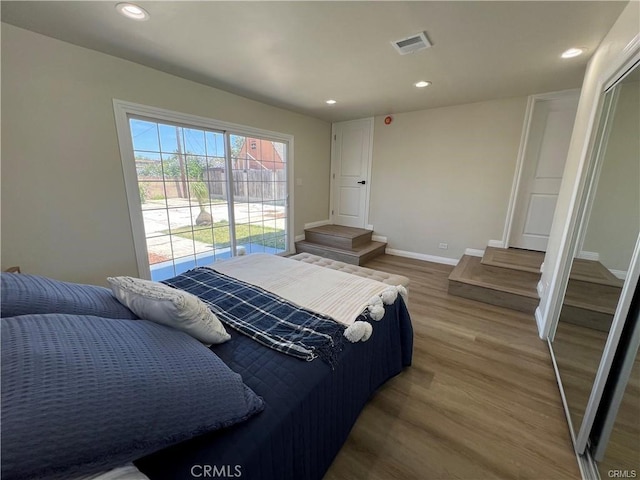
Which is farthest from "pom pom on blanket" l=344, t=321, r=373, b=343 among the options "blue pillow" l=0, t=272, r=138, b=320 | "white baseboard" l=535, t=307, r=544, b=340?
"white baseboard" l=535, t=307, r=544, b=340

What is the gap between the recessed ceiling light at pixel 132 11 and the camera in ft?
5.08

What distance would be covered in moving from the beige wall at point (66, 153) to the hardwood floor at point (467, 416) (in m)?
2.61

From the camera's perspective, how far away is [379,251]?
14.8ft

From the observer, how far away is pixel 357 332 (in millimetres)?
1277

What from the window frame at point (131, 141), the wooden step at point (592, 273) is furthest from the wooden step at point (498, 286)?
the window frame at point (131, 141)

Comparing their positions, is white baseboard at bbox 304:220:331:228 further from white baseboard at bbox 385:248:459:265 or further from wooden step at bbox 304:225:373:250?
white baseboard at bbox 385:248:459:265

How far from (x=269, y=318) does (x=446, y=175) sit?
3.67m

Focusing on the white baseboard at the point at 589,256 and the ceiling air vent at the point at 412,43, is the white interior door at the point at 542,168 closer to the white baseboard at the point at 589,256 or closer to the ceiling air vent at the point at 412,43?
the white baseboard at the point at 589,256

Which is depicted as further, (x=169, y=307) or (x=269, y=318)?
(x=269, y=318)

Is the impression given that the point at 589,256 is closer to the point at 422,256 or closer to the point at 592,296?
the point at 592,296

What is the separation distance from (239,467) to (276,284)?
1161 millimetres

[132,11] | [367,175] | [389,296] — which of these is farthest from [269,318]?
[367,175]

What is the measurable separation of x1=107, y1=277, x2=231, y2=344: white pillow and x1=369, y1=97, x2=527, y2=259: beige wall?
3870 mm

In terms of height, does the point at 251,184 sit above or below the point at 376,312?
above
